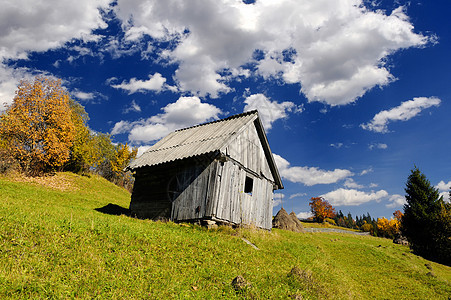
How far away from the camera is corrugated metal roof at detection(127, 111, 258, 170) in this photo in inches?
677

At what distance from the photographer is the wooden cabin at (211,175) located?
642 inches

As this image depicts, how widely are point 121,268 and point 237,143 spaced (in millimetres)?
11843

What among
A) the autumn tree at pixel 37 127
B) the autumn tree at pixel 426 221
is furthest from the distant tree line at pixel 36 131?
the autumn tree at pixel 426 221

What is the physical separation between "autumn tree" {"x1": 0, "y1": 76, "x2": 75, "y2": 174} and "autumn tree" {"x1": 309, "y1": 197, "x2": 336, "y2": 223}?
73.8 m

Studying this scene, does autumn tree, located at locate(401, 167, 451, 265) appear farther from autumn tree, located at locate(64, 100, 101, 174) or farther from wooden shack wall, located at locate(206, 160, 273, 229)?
autumn tree, located at locate(64, 100, 101, 174)

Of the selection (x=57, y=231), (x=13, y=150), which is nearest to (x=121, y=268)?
(x=57, y=231)

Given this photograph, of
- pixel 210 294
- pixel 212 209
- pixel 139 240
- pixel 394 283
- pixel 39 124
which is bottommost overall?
pixel 394 283

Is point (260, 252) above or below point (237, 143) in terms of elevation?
below

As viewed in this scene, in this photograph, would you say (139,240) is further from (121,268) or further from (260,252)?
(260,252)

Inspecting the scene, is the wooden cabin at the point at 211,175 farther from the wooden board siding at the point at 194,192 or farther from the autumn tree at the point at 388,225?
the autumn tree at the point at 388,225

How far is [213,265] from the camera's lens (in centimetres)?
944

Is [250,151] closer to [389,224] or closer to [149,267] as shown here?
[149,267]

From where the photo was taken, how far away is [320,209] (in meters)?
86.1

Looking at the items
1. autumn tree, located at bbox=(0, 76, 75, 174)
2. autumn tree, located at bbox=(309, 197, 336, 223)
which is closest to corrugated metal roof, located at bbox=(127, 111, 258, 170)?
autumn tree, located at bbox=(0, 76, 75, 174)
